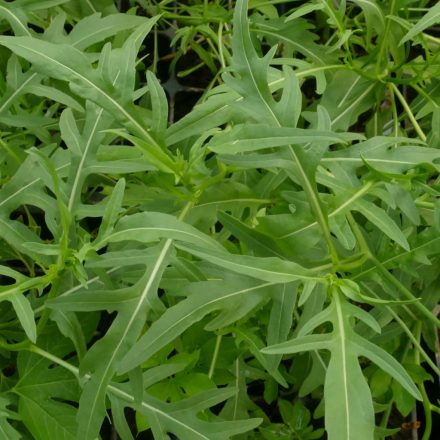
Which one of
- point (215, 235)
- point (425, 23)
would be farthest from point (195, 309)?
point (425, 23)

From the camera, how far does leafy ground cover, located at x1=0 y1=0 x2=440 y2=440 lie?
58 cm

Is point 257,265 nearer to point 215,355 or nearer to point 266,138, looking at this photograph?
point 266,138

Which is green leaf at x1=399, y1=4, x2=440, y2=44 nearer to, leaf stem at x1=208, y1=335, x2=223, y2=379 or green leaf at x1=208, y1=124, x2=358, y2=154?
green leaf at x1=208, y1=124, x2=358, y2=154

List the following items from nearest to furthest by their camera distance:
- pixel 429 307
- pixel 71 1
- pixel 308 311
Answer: pixel 308 311 → pixel 429 307 → pixel 71 1

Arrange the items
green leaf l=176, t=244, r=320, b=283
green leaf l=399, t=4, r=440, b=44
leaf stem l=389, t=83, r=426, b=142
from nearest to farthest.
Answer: green leaf l=176, t=244, r=320, b=283 < green leaf l=399, t=4, r=440, b=44 < leaf stem l=389, t=83, r=426, b=142

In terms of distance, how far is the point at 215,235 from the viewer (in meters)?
0.76

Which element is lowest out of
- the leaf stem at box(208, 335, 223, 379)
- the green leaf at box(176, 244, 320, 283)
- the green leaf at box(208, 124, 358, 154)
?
the leaf stem at box(208, 335, 223, 379)

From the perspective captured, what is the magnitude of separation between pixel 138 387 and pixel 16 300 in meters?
0.13

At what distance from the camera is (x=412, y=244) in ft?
2.25

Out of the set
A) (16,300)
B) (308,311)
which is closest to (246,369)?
(308,311)

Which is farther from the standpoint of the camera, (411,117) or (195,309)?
(411,117)

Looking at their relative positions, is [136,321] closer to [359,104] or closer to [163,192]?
[163,192]

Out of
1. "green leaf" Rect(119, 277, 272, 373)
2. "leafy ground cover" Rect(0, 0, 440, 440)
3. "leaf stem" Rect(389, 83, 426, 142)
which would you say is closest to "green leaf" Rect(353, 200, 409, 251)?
"leafy ground cover" Rect(0, 0, 440, 440)

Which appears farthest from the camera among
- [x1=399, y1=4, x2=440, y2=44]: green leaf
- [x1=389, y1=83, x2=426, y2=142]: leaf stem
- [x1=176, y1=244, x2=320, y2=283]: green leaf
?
[x1=389, y1=83, x2=426, y2=142]: leaf stem
